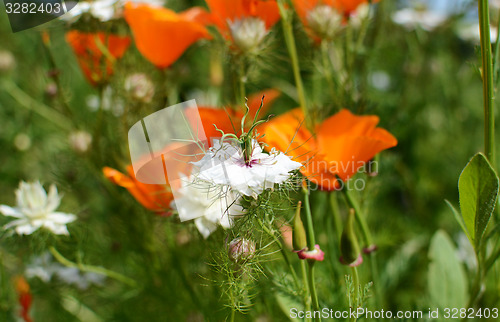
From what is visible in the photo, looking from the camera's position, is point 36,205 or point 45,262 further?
point 45,262

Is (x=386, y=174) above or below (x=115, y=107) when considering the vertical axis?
below

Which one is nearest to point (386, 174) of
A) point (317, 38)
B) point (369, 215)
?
point (369, 215)

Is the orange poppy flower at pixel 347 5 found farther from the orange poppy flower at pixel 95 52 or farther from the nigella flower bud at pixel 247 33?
the orange poppy flower at pixel 95 52

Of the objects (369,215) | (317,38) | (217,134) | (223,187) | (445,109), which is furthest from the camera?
(445,109)


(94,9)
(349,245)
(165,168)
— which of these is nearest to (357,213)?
(349,245)

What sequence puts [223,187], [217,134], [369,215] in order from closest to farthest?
[223,187]
[217,134]
[369,215]

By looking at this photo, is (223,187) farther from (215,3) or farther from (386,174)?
(386,174)
